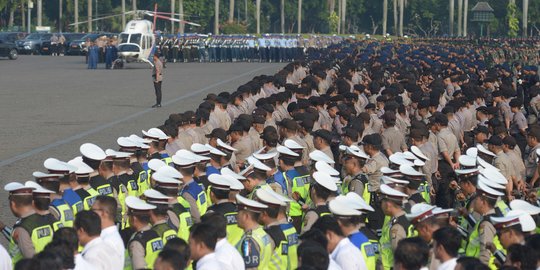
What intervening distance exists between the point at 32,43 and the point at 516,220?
73.0 metres

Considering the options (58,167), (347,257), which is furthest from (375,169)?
(347,257)

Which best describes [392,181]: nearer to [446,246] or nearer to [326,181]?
[326,181]

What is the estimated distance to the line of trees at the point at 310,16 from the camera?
118125 millimetres

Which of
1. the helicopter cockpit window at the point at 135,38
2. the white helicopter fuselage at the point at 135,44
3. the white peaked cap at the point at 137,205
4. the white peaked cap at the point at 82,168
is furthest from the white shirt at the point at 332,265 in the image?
the helicopter cockpit window at the point at 135,38

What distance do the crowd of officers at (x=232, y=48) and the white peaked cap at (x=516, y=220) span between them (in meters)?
64.7

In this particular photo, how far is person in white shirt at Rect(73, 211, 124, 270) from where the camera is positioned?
855 cm

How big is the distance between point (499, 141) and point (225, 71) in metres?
44.9

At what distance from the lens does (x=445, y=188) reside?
15.8 meters

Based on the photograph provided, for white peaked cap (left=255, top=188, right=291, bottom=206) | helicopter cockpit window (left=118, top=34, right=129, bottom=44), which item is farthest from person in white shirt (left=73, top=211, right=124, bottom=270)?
helicopter cockpit window (left=118, top=34, right=129, bottom=44)

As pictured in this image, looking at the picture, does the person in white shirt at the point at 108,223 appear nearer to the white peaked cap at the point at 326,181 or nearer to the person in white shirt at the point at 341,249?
the person in white shirt at the point at 341,249

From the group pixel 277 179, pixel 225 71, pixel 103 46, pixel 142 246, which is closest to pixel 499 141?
pixel 277 179

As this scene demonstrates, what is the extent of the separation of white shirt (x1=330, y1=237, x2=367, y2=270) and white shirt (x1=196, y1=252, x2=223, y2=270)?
0.89m

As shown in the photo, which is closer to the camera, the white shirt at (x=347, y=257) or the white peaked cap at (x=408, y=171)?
the white shirt at (x=347, y=257)

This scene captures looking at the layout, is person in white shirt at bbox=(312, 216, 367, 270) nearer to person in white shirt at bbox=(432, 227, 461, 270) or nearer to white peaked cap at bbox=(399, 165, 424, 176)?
person in white shirt at bbox=(432, 227, 461, 270)
